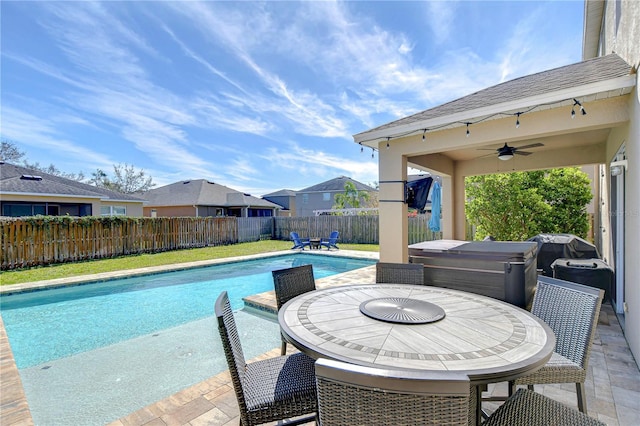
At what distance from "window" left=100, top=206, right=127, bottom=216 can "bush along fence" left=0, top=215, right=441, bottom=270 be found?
5.15 m

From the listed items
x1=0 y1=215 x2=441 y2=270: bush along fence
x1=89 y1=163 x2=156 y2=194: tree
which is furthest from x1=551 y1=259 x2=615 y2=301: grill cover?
x1=89 y1=163 x2=156 y2=194: tree

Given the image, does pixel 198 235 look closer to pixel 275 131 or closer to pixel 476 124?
pixel 275 131

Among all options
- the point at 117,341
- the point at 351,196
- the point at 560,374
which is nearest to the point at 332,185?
the point at 351,196

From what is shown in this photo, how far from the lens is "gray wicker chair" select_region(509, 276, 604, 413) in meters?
1.99

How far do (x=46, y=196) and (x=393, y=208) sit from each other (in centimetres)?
1691

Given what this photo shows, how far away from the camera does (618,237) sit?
15.8ft

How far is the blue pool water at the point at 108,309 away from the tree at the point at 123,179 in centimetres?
3359

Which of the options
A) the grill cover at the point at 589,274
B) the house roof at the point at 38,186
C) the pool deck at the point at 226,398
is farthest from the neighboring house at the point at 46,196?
the grill cover at the point at 589,274

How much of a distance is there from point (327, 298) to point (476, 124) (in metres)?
4.32

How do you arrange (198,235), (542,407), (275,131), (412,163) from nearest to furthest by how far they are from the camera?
1. (542,407)
2. (412,163)
3. (198,235)
4. (275,131)

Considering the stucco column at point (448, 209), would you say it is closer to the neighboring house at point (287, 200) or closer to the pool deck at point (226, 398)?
the pool deck at point (226, 398)

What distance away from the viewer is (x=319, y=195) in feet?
108

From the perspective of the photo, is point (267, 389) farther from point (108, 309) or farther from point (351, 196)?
point (351, 196)

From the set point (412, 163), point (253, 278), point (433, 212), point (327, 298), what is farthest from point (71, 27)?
point (433, 212)
